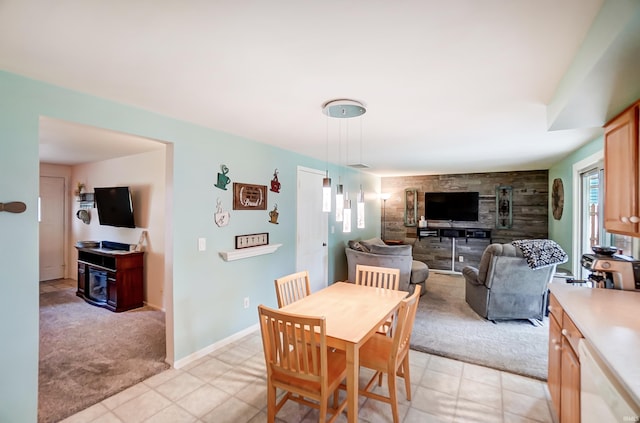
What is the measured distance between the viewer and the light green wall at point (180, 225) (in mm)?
1769

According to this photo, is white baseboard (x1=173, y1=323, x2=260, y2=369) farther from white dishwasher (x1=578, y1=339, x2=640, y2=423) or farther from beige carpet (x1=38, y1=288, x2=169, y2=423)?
white dishwasher (x1=578, y1=339, x2=640, y2=423)

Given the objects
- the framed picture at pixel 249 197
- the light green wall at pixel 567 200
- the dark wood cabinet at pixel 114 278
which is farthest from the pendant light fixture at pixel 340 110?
the dark wood cabinet at pixel 114 278

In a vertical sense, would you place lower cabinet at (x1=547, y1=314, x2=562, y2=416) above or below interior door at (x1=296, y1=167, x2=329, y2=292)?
below

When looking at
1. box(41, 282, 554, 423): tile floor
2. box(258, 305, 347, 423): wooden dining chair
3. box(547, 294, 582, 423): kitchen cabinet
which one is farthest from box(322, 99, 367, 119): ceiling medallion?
box(41, 282, 554, 423): tile floor

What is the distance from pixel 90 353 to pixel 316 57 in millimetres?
3500

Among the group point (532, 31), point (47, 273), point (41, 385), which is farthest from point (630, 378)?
point (47, 273)

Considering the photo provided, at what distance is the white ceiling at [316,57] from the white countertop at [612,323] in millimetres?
1173

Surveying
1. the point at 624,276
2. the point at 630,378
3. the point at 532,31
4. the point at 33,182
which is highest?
the point at 532,31

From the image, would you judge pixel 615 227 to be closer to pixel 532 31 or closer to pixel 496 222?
pixel 532 31

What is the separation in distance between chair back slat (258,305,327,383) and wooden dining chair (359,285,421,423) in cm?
47

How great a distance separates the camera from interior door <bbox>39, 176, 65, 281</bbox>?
218 inches

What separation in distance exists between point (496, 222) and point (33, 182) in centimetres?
695

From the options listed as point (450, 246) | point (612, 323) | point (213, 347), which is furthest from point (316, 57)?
point (450, 246)

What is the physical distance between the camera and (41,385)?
7.89ft
